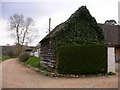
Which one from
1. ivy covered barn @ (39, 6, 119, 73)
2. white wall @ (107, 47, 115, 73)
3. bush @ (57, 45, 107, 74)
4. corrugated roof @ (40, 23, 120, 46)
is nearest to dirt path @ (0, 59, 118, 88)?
bush @ (57, 45, 107, 74)

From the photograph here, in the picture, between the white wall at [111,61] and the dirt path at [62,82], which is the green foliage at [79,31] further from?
the dirt path at [62,82]

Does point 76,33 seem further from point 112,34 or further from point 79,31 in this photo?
point 112,34

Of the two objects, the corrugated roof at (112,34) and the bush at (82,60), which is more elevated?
the corrugated roof at (112,34)

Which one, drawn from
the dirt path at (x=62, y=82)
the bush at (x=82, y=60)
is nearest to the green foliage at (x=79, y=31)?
the bush at (x=82, y=60)

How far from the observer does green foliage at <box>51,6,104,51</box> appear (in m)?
15.5

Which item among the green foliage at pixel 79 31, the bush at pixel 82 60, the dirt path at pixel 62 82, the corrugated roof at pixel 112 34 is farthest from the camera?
the corrugated roof at pixel 112 34

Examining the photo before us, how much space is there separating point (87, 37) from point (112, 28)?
15613 millimetres

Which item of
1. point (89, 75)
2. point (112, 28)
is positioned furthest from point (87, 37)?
point (112, 28)

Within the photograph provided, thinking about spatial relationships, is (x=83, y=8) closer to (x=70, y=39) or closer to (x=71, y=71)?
(x=70, y=39)

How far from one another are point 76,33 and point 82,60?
333 centimetres

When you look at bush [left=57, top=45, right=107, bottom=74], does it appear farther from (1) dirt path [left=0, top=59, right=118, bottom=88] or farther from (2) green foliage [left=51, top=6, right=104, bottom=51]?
(2) green foliage [left=51, top=6, right=104, bottom=51]

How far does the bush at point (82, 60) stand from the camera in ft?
44.2

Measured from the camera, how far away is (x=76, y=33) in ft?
52.3

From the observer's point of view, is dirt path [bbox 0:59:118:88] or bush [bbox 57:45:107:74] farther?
bush [bbox 57:45:107:74]
